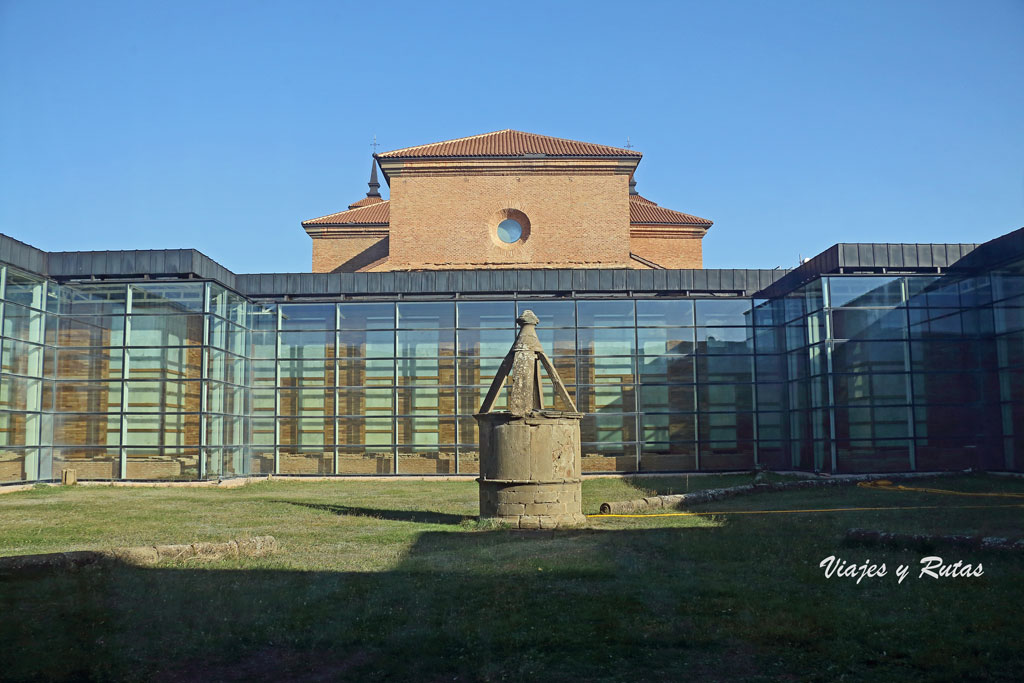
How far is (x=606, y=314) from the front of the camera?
3412 cm

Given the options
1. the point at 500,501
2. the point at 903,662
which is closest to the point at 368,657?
the point at 903,662

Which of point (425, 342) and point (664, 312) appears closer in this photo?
point (425, 342)

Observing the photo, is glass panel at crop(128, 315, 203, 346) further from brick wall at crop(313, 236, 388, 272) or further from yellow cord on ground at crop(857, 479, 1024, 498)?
yellow cord on ground at crop(857, 479, 1024, 498)

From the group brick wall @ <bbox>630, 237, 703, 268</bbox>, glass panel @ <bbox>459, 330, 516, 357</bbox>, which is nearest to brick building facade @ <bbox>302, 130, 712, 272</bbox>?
brick wall @ <bbox>630, 237, 703, 268</bbox>

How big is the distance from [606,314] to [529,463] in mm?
18319

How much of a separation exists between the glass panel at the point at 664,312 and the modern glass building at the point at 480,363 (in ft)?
0.29

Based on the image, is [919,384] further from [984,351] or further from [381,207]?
[381,207]

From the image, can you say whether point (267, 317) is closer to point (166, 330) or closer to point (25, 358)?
point (166, 330)

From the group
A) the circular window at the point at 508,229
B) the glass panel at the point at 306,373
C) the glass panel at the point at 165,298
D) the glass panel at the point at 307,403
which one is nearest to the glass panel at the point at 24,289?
the glass panel at the point at 165,298

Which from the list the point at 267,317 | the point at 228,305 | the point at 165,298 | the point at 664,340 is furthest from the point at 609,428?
the point at 165,298

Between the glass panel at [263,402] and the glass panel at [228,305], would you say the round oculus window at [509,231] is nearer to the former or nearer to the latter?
the glass panel at [228,305]

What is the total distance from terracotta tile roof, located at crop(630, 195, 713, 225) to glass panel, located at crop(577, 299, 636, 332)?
12827 mm

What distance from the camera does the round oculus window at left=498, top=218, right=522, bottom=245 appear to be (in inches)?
1596

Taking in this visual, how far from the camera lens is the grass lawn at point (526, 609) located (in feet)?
25.2
